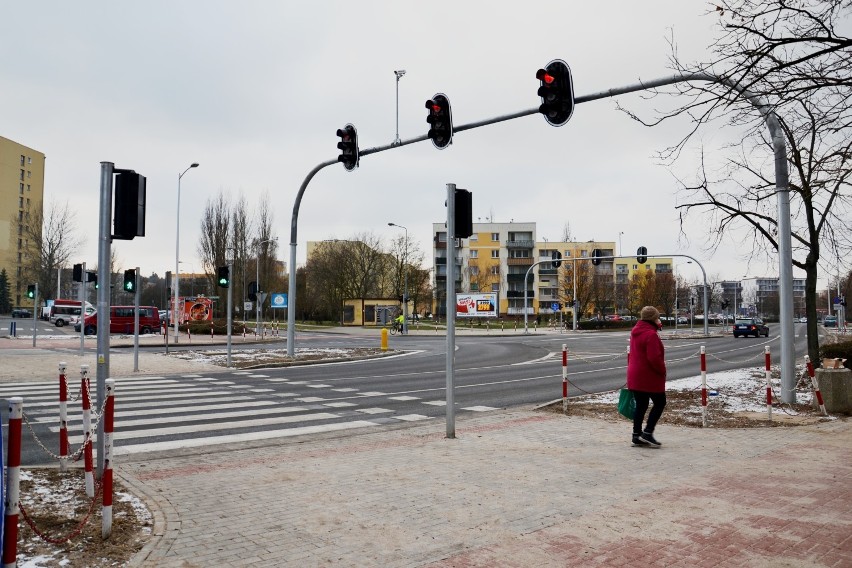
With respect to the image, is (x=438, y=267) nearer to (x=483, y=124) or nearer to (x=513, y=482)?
(x=483, y=124)

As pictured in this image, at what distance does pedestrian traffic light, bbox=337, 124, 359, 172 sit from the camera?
57.0ft

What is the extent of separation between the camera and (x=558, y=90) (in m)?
11.4

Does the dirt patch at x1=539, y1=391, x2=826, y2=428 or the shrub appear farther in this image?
the shrub

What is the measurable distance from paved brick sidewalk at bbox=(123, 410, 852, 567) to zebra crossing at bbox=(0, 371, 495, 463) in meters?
1.36

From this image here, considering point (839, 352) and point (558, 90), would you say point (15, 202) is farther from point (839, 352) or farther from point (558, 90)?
point (839, 352)

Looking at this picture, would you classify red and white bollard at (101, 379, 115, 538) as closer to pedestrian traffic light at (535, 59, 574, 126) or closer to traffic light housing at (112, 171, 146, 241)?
traffic light housing at (112, 171, 146, 241)

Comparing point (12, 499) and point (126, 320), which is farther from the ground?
point (12, 499)

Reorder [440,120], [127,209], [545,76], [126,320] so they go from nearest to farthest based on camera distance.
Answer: [127,209], [545,76], [440,120], [126,320]

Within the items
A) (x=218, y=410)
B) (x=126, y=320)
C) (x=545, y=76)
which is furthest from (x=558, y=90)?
(x=126, y=320)

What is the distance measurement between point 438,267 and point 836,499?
105 m

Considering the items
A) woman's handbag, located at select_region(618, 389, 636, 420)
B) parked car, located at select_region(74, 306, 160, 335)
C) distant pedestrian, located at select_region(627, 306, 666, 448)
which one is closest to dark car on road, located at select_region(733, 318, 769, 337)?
parked car, located at select_region(74, 306, 160, 335)

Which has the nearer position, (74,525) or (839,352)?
(74,525)

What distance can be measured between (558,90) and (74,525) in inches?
383

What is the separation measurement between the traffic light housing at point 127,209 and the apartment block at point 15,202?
10177 centimetres
